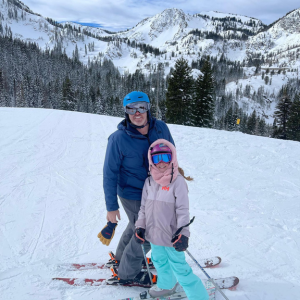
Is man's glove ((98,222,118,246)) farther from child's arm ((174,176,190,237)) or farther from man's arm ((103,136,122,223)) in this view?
child's arm ((174,176,190,237))

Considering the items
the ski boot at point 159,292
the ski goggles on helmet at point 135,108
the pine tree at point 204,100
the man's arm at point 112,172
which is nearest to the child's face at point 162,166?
the man's arm at point 112,172

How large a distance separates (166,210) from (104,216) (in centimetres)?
240

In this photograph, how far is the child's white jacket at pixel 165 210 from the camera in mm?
1903

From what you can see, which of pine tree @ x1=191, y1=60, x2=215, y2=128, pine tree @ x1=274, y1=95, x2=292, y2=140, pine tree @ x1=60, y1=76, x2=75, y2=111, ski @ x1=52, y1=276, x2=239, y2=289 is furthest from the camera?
pine tree @ x1=60, y1=76, x2=75, y2=111

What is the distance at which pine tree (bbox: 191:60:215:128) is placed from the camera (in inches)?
877

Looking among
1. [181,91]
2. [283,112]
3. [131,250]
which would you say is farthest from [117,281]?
[283,112]

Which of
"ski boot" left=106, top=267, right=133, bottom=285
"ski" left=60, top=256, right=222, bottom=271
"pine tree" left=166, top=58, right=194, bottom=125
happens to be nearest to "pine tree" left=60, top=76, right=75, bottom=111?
"pine tree" left=166, top=58, right=194, bottom=125

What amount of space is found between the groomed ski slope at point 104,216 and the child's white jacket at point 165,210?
3.44 feet

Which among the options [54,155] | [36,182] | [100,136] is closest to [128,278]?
[36,182]

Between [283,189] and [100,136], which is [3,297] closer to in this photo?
[283,189]

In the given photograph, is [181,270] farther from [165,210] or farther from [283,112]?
[283,112]

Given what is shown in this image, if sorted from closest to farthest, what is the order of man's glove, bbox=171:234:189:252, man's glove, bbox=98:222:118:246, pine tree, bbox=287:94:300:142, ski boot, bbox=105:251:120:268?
man's glove, bbox=171:234:189:252 < man's glove, bbox=98:222:118:246 < ski boot, bbox=105:251:120:268 < pine tree, bbox=287:94:300:142

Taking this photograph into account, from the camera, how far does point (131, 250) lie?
7.68 feet

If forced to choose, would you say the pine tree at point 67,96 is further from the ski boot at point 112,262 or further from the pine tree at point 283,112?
the ski boot at point 112,262
